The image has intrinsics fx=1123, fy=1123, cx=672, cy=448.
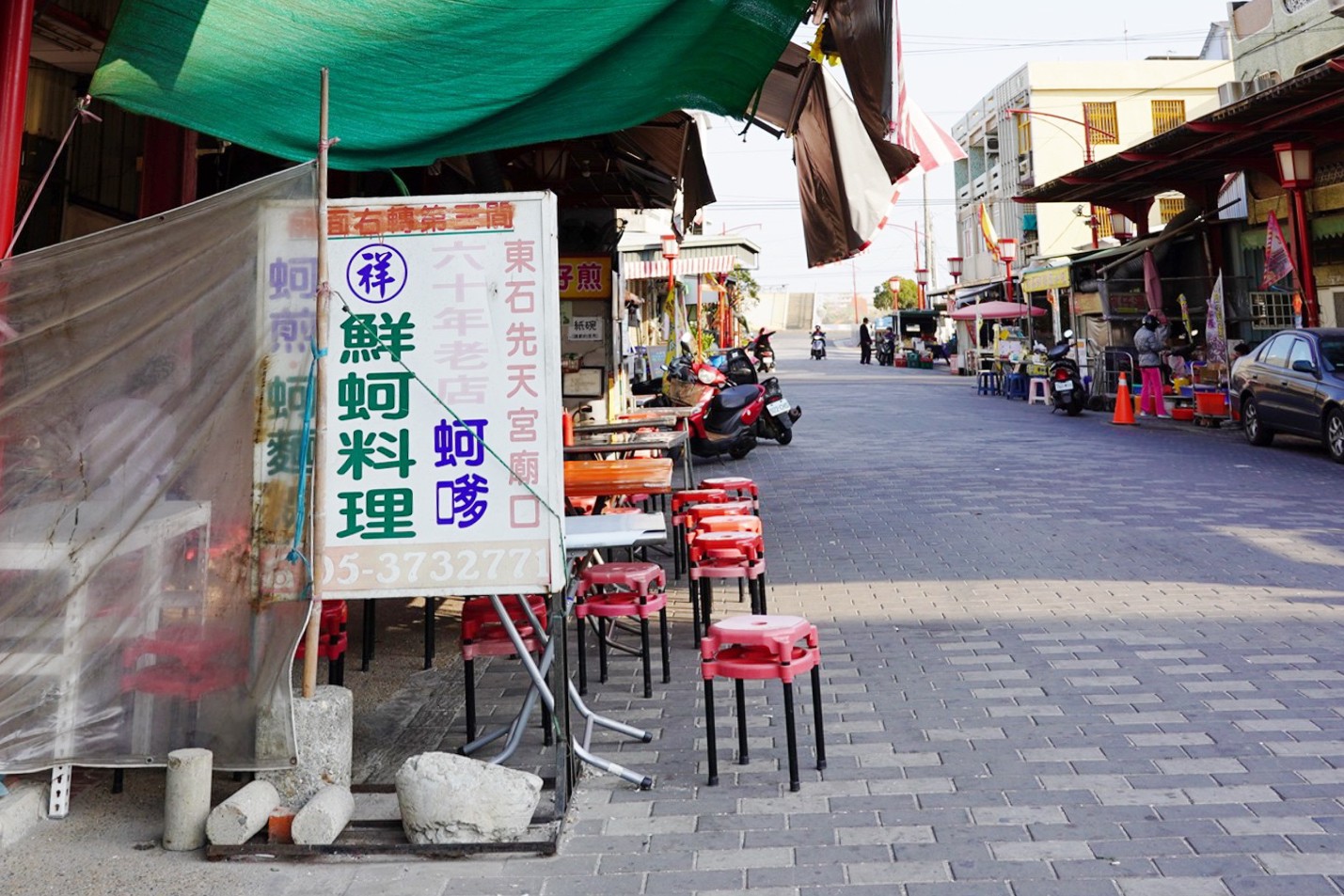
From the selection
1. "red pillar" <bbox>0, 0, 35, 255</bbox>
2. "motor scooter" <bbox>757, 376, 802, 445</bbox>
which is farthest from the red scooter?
"red pillar" <bbox>0, 0, 35, 255</bbox>

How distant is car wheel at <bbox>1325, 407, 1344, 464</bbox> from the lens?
13430 millimetres

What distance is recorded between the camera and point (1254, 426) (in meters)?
15.8

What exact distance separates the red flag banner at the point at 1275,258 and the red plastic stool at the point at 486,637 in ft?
56.3

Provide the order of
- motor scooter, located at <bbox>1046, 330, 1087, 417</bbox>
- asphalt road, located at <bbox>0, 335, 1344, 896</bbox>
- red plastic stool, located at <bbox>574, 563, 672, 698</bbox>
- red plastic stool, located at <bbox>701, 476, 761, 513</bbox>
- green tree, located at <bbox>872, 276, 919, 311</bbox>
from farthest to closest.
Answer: green tree, located at <bbox>872, 276, 919, 311</bbox> < motor scooter, located at <bbox>1046, 330, 1087, 417</bbox> < red plastic stool, located at <bbox>701, 476, 761, 513</bbox> < red plastic stool, located at <bbox>574, 563, 672, 698</bbox> < asphalt road, located at <bbox>0, 335, 1344, 896</bbox>

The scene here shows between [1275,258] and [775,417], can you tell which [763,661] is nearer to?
[775,417]

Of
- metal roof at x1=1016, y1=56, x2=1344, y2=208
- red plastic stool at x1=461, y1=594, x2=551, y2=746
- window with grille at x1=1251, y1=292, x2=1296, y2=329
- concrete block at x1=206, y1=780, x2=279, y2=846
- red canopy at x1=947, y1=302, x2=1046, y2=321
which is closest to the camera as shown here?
concrete block at x1=206, y1=780, x2=279, y2=846

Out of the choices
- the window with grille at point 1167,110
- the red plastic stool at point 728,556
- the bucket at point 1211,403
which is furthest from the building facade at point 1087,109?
the red plastic stool at point 728,556

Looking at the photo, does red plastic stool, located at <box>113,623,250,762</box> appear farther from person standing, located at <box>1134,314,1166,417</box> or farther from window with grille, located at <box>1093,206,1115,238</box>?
window with grille, located at <box>1093,206,1115,238</box>

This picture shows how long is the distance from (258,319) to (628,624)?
145 inches

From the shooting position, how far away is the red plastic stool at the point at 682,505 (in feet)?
24.3

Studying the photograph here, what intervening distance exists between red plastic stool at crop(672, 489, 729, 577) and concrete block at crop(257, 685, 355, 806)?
130 inches

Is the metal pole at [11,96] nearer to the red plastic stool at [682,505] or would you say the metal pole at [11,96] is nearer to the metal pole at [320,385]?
the metal pole at [320,385]

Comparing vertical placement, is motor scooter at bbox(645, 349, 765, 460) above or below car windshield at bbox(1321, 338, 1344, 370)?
below

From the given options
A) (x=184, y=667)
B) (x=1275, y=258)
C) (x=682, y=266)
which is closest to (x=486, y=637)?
(x=184, y=667)
